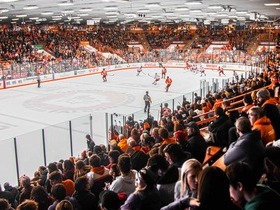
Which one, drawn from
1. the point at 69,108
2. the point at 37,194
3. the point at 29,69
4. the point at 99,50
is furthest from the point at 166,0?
the point at 99,50

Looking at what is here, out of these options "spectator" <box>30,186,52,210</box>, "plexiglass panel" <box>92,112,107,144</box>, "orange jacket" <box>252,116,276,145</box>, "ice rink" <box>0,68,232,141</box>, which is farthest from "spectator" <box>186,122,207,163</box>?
"ice rink" <box>0,68,232,141</box>

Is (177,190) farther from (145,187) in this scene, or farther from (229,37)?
(229,37)

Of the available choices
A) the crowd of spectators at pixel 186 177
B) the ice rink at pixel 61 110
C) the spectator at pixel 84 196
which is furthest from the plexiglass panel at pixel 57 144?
the spectator at pixel 84 196

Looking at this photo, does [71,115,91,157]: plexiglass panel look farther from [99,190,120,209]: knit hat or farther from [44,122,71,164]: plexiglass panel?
[99,190,120,209]: knit hat

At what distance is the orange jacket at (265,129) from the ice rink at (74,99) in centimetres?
1093

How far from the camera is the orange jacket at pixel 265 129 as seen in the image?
5.00 meters

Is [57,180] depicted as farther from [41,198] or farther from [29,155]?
[29,155]

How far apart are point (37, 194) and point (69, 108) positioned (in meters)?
14.7

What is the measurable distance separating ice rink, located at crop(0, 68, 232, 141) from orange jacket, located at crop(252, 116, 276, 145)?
10932mm

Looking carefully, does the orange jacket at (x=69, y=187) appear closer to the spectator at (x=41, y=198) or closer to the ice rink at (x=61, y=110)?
the spectator at (x=41, y=198)

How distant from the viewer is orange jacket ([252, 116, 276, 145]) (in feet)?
16.4

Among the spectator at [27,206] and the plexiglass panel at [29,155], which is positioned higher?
the spectator at [27,206]

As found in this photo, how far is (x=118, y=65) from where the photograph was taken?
127 ft

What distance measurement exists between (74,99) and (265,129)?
17197 millimetres
